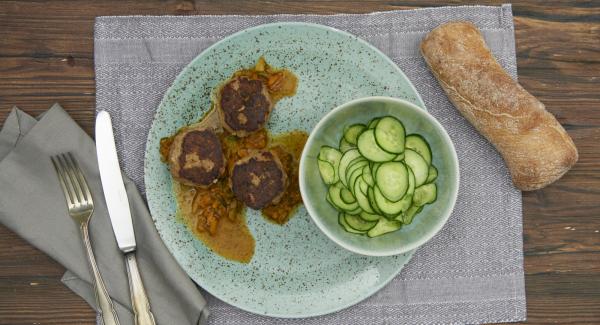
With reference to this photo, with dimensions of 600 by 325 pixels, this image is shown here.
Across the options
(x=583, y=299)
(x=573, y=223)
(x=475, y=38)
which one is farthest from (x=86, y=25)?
(x=583, y=299)

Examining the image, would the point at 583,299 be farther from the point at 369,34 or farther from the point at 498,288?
the point at 369,34

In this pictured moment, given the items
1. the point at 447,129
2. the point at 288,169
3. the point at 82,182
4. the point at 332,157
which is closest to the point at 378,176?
the point at 332,157

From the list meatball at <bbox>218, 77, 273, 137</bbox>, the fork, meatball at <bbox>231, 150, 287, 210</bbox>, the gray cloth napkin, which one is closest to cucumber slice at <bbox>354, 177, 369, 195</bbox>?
meatball at <bbox>231, 150, 287, 210</bbox>

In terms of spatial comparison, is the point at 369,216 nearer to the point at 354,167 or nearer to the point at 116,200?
the point at 354,167

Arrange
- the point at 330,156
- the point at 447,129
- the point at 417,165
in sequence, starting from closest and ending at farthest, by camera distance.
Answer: the point at 417,165
the point at 330,156
the point at 447,129

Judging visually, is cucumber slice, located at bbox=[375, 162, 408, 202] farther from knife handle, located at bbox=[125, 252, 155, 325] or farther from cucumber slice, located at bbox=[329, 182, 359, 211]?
knife handle, located at bbox=[125, 252, 155, 325]

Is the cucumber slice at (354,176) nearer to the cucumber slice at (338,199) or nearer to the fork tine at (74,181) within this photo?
the cucumber slice at (338,199)
